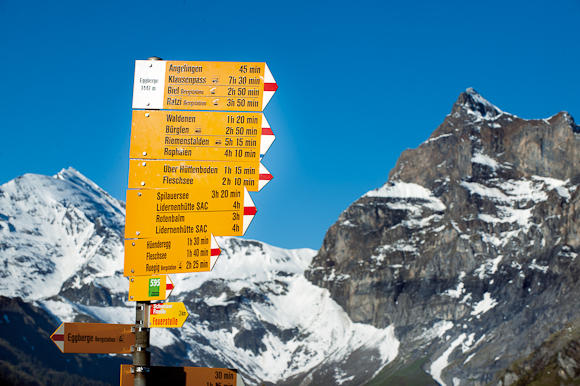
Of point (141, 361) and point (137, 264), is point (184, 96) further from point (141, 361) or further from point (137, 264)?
point (141, 361)

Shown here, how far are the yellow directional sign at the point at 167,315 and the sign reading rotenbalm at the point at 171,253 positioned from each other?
818 millimetres

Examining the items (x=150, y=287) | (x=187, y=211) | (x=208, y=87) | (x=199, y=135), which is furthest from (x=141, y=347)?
(x=208, y=87)

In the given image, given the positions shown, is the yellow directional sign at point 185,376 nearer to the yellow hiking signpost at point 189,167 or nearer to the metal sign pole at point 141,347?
the yellow hiking signpost at point 189,167

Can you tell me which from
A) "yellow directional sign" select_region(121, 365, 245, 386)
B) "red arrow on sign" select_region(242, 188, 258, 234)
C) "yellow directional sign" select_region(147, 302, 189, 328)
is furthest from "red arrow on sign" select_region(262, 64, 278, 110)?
"yellow directional sign" select_region(121, 365, 245, 386)

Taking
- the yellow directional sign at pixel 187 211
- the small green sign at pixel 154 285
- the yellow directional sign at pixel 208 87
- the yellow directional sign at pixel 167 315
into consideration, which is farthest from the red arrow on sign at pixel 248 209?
the yellow directional sign at pixel 167 315

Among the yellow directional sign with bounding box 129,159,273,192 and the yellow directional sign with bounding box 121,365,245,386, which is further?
the yellow directional sign with bounding box 129,159,273,192

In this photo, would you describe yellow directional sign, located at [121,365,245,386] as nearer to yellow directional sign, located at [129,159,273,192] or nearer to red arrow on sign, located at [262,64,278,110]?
yellow directional sign, located at [129,159,273,192]

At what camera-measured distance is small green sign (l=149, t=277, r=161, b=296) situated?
21.6 meters

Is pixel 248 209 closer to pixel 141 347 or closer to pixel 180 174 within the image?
pixel 180 174

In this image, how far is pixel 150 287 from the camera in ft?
70.9

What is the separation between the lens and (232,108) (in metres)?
22.4

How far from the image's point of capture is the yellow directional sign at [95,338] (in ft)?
67.8

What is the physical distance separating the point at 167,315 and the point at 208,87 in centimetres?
541

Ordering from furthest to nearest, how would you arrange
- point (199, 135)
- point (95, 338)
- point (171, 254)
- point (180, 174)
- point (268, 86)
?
1. point (268, 86)
2. point (199, 135)
3. point (180, 174)
4. point (171, 254)
5. point (95, 338)
